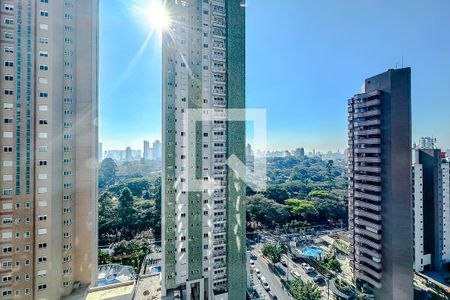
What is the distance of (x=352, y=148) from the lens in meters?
5.30

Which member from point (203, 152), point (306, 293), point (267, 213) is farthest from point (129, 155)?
point (306, 293)

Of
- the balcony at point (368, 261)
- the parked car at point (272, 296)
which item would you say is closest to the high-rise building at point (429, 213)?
the balcony at point (368, 261)

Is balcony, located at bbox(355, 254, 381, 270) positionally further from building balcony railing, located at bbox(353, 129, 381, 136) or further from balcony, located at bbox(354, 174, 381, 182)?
building balcony railing, located at bbox(353, 129, 381, 136)

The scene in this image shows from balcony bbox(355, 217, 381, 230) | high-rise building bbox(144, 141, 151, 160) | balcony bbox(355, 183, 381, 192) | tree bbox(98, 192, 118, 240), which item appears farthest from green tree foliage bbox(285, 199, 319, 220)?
high-rise building bbox(144, 141, 151, 160)

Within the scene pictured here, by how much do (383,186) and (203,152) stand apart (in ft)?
13.6

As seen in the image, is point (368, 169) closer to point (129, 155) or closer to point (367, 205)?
point (367, 205)

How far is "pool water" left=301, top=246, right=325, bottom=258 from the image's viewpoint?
6891 millimetres

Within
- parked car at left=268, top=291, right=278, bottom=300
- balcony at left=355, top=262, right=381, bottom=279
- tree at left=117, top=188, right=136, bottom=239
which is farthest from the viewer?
tree at left=117, top=188, right=136, bottom=239

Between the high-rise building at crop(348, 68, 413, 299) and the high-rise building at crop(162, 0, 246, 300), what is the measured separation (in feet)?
9.81

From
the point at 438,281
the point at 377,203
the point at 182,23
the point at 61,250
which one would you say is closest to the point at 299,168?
the point at 438,281

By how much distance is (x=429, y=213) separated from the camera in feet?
20.0

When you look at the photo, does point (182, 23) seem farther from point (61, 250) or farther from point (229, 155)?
point (61, 250)

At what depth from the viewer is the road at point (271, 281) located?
4.96 metres

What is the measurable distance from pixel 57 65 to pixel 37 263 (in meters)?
3.05
